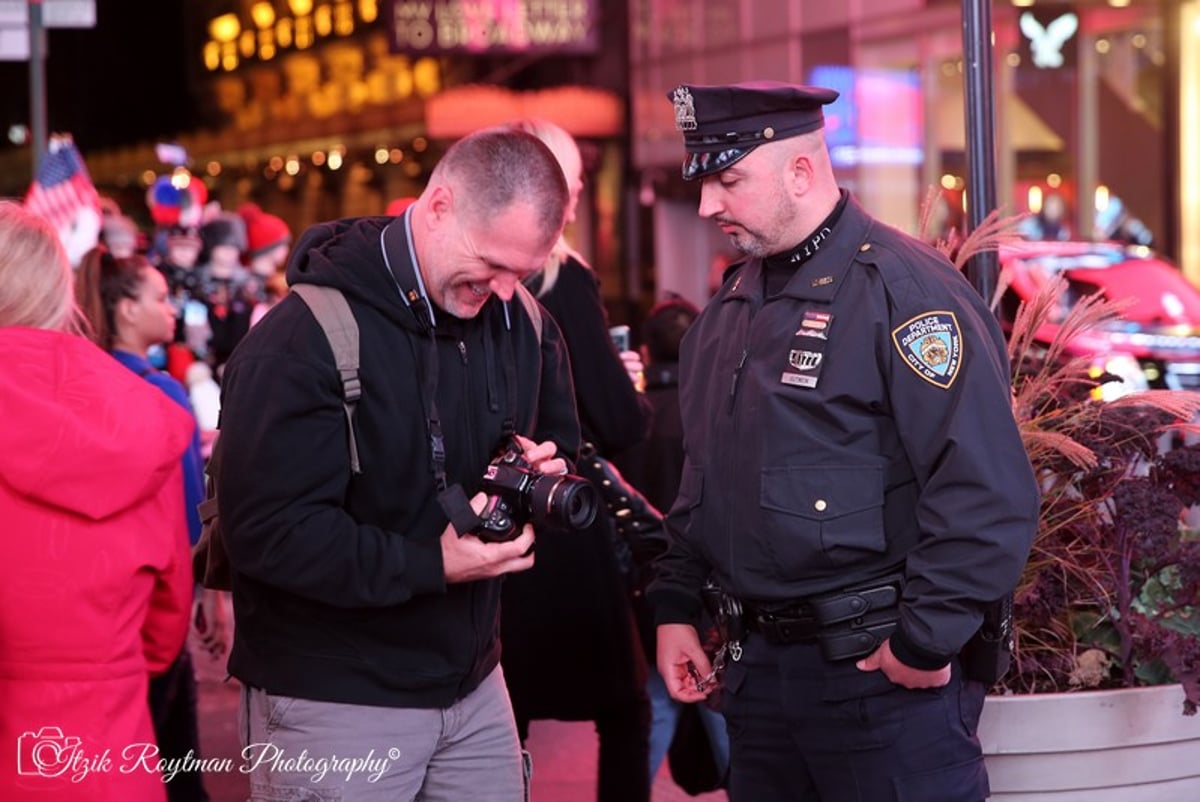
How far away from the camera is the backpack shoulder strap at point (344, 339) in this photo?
327 centimetres

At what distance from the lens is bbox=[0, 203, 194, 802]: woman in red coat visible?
11.9ft

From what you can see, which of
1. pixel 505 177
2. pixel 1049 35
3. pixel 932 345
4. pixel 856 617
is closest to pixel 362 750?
pixel 856 617

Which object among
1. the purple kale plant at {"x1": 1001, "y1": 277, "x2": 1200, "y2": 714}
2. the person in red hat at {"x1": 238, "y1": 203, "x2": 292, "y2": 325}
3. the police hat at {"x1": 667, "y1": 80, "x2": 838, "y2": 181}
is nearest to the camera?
the police hat at {"x1": 667, "y1": 80, "x2": 838, "y2": 181}

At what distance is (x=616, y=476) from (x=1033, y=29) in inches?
663

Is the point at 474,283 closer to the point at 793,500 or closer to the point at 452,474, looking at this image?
the point at 452,474

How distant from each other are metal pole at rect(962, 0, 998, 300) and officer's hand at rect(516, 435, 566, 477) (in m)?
1.66

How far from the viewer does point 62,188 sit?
10695 millimetres

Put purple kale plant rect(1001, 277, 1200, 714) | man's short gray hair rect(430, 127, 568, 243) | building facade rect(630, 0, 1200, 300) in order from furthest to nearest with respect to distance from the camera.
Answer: building facade rect(630, 0, 1200, 300) < purple kale plant rect(1001, 277, 1200, 714) < man's short gray hair rect(430, 127, 568, 243)

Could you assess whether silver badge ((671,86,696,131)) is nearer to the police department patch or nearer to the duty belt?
the police department patch

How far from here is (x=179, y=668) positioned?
562cm

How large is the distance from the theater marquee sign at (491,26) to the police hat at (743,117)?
64.1 feet

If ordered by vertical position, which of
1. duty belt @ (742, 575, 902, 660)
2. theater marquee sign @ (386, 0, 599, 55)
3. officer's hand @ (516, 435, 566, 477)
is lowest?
duty belt @ (742, 575, 902, 660)

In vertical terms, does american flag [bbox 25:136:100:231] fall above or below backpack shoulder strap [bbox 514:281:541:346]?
above

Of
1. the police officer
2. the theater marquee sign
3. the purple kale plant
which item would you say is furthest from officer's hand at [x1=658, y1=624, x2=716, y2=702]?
the theater marquee sign
